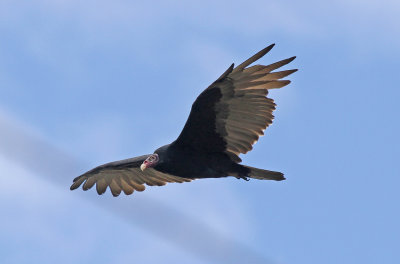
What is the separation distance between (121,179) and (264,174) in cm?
335

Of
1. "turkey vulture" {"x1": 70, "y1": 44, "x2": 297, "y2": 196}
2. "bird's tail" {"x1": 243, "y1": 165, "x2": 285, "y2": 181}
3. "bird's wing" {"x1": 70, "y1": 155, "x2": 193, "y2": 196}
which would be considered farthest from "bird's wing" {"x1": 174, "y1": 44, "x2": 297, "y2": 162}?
"bird's wing" {"x1": 70, "y1": 155, "x2": 193, "y2": 196}

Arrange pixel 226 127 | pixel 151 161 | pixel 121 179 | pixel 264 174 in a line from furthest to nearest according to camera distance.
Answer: pixel 121 179 → pixel 151 161 → pixel 226 127 → pixel 264 174

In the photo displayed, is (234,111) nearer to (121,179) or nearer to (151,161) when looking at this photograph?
(151,161)

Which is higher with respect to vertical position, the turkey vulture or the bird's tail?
the turkey vulture

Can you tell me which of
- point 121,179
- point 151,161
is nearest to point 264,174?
point 151,161

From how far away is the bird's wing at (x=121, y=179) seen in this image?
14883 millimetres

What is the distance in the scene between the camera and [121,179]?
15.1m

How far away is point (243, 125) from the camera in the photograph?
42.1 feet

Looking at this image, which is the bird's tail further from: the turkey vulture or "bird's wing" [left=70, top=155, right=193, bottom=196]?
"bird's wing" [left=70, top=155, right=193, bottom=196]

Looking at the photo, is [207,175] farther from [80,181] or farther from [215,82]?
[80,181]

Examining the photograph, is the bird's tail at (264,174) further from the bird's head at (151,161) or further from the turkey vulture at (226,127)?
the bird's head at (151,161)

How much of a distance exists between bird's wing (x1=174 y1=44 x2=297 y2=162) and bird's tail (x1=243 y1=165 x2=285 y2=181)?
0.36m

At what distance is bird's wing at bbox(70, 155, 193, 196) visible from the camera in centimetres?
1488

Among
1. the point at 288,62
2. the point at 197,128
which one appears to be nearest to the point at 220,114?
the point at 197,128
